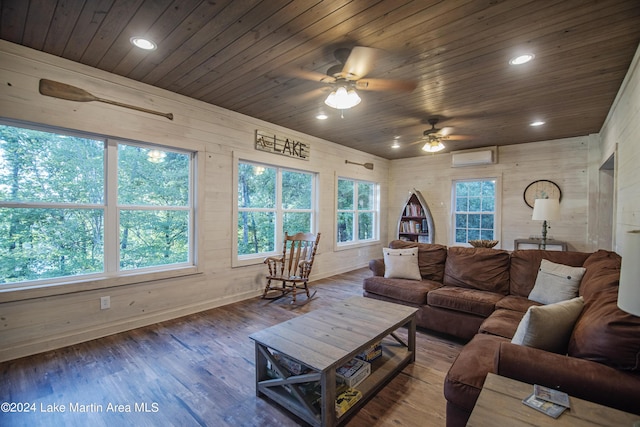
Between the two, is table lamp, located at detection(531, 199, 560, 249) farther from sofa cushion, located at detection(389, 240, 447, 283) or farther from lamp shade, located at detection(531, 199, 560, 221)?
sofa cushion, located at detection(389, 240, 447, 283)

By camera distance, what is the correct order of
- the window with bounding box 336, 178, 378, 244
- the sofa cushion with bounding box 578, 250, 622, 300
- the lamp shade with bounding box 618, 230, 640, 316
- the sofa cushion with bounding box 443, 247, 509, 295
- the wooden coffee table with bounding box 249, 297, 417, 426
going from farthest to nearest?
the window with bounding box 336, 178, 378, 244 < the sofa cushion with bounding box 443, 247, 509, 295 < the sofa cushion with bounding box 578, 250, 622, 300 < the wooden coffee table with bounding box 249, 297, 417, 426 < the lamp shade with bounding box 618, 230, 640, 316

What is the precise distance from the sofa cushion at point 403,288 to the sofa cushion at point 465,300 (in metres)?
0.11

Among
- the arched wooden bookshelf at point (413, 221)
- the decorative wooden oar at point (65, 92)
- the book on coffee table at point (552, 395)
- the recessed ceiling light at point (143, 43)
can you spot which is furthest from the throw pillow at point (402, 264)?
the decorative wooden oar at point (65, 92)

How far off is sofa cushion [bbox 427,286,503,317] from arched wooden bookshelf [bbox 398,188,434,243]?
136 inches

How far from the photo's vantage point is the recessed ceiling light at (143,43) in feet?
7.52

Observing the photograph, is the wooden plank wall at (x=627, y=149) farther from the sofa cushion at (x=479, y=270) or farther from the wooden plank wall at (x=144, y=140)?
the wooden plank wall at (x=144, y=140)

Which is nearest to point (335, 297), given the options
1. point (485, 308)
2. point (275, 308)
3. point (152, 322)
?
point (275, 308)

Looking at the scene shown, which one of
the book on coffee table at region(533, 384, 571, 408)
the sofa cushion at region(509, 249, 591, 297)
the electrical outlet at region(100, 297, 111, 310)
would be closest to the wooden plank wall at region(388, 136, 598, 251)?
the sofa cushion at region(509, 249, 591, 297)

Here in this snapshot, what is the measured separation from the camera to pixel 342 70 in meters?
2.45

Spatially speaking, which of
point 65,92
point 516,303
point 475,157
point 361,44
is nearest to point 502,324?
point 516,303

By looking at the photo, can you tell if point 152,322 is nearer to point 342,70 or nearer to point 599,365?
point 342,70

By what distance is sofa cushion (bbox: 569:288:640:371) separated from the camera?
1192 millimetres

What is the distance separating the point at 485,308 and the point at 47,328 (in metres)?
4.04

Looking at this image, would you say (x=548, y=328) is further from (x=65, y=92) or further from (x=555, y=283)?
(x=65, y=92)
